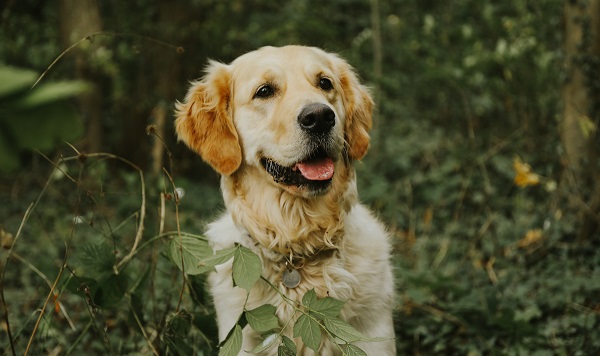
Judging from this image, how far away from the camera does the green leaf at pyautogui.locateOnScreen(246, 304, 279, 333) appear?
197 centimetres

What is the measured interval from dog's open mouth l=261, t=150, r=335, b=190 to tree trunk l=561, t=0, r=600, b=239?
209cm

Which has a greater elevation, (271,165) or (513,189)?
(271,165)

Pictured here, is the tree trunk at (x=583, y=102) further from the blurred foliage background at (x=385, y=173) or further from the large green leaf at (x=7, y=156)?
the large green leaf at (x=7, y=156)

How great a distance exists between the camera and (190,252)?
6.88 feet

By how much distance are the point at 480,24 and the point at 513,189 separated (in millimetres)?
2640

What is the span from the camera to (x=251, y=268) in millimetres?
1896

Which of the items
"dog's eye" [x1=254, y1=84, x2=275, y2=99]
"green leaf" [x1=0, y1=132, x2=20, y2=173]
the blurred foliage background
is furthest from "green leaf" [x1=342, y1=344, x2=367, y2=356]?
"green leaf" [x1=0, y1=132, x2=20, y2=173]

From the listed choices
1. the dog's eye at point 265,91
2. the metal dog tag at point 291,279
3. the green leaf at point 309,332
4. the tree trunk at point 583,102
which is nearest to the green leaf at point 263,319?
the green leaf at point 309,332

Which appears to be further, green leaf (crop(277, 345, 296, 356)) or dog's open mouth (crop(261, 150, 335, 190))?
dog's open mouth (crop(261, 150, 335, 190))

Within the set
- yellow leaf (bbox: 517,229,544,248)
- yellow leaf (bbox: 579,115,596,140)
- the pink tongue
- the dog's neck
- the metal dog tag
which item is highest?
the pink tongue

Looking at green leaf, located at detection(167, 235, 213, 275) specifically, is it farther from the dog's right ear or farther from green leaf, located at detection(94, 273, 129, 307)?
the dog's right ear

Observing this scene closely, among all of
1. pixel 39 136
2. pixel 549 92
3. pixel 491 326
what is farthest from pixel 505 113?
pixel 39 136

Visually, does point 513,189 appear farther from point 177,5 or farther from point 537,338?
point 177,5

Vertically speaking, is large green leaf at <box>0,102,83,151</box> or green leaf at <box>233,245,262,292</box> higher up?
large green leaf at <box>0,102,83,151</box>
